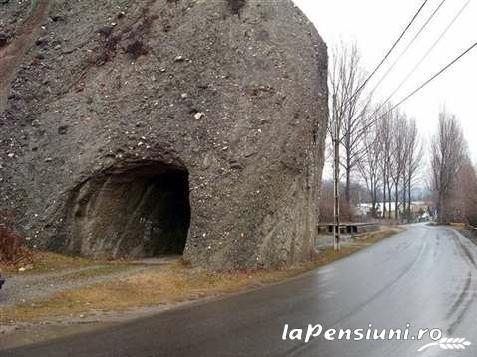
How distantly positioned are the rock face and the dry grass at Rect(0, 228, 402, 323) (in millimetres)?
802

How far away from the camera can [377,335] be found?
842 centimetres

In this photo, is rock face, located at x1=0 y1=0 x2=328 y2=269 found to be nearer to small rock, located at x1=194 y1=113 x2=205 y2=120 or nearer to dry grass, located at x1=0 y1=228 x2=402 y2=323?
small rock, located at x1=194 y1=113 x2=205 y2=120

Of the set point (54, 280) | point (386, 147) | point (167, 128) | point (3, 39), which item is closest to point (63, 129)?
point (167, 128)

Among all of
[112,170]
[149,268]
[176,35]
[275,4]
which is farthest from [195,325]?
[275,4]

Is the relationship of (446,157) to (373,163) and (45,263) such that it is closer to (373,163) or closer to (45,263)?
(373,163)

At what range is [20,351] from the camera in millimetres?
7902

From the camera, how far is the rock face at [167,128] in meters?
17.8

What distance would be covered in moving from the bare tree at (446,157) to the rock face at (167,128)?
56.1 m

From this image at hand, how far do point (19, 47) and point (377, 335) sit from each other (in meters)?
18.2

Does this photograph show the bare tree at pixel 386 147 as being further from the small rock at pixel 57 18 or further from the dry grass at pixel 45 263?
the dry grass at pixel 45 263

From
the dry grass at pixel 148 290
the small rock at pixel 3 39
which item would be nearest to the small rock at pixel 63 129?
the small rock at pixel 3 39

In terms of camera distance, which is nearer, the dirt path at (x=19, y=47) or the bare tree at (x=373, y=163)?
the dirt path at (x=19, y=47)

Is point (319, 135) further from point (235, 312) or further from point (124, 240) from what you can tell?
point (235, 312)

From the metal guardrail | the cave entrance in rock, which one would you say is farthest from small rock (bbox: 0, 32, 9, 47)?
the metal guardrail
